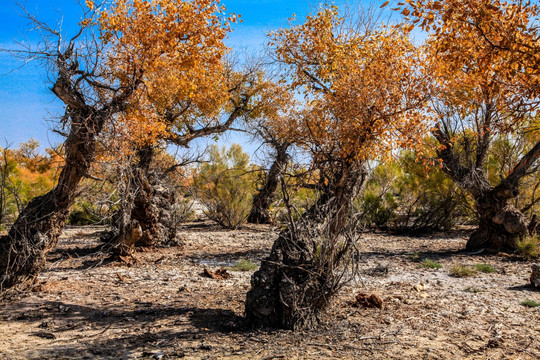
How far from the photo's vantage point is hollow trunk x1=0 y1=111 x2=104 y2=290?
20.2 ft

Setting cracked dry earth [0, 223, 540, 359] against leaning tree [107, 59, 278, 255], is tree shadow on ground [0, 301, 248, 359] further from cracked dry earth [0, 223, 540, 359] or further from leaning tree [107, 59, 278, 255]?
leaning tree [107, 59, 278, 255]

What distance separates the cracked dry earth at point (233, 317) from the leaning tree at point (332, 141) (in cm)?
39

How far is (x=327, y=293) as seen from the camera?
4863mm

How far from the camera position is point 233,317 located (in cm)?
521

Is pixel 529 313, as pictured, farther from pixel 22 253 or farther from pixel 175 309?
pixel 22 253

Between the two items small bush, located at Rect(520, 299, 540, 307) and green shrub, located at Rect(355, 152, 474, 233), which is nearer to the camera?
small bush, located at Rect(520, 299, 540, 307)

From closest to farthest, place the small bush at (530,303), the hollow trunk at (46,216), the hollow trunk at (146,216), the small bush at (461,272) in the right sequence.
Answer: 1. the small bush at (530,303)
2. the hollow trunk at (46,216)
3. the small bush at (461,272)
4. the hollow trunk at (146,216)

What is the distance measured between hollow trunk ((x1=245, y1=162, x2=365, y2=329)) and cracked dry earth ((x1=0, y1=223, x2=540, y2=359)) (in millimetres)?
191

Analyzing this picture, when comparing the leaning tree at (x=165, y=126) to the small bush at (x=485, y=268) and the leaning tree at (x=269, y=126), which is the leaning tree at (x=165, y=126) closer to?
the leaning tree at (x=269, y=126)

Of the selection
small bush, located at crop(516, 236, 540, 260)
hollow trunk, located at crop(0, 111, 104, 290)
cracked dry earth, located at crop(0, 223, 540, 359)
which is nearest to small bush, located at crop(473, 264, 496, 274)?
cracked dry earth, located at crop(0, 223, 540, 359)

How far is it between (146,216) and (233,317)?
5.36 meters

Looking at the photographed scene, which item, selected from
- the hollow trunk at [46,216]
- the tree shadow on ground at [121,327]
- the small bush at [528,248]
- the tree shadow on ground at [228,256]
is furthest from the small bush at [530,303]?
the hollow trunk at [46,216]

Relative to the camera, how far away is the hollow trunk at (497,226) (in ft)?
33.2

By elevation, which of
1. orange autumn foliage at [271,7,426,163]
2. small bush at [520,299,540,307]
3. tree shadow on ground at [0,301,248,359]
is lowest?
tree shadow on ground at [0,301,248,359]
